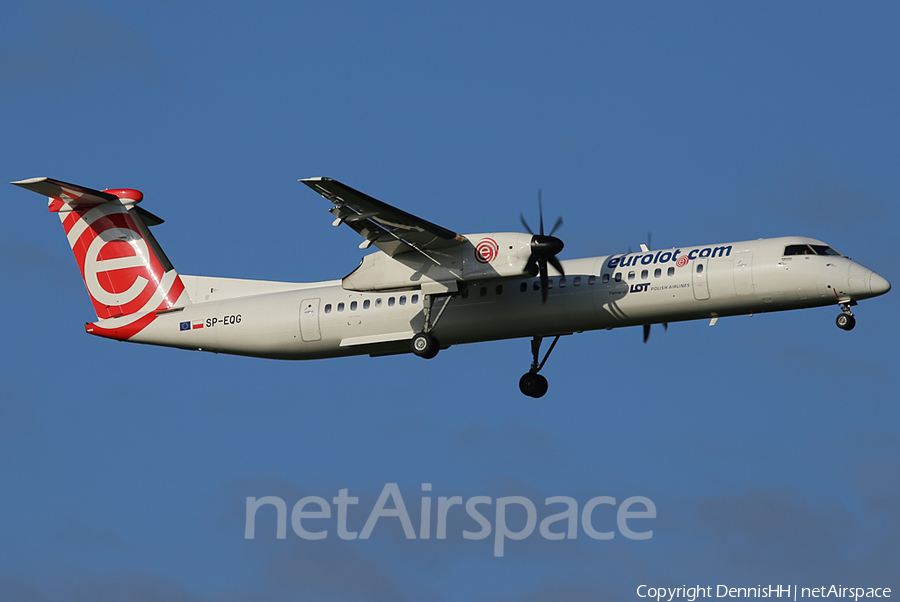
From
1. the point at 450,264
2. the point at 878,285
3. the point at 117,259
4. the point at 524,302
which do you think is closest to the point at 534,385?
the point at 524,302

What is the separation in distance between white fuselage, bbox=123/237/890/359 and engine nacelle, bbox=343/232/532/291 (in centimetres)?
38

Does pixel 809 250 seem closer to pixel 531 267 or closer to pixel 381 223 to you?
pixel 531 267

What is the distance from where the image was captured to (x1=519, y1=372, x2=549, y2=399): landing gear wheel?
2658cm

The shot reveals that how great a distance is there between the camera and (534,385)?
26.6 metres

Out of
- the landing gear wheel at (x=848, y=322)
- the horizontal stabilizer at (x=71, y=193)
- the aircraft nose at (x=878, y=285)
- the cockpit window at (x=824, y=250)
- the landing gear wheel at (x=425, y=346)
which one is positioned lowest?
the landing gear wheel at (x=425, y=346)

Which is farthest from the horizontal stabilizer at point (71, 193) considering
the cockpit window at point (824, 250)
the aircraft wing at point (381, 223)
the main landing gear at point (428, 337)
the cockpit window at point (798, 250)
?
the cockpit window at point (824, 250)

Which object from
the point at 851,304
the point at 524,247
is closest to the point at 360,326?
the point at 524,247

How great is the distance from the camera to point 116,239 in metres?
27.4

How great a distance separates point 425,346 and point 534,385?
3.82 meters

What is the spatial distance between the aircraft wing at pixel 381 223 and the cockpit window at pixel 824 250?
7.09 meters

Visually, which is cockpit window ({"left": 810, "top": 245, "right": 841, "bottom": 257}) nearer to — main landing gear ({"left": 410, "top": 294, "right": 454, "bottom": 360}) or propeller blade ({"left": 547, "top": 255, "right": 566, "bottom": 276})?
propeller blade ({"left": 547, "top": 255, "right": 566, "bottom": 276})

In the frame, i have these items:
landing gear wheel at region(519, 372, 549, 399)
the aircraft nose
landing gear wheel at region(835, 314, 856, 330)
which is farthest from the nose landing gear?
landing gear wheel at region(519, 372, 549, 399)

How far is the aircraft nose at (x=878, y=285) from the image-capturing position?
21609 mm

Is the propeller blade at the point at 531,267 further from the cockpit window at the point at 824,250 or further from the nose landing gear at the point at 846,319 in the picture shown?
the nose landing gear at the point at 846,319
